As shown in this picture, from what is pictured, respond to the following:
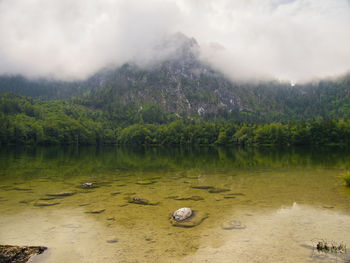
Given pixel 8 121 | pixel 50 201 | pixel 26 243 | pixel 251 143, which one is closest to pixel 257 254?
pixel 26 243

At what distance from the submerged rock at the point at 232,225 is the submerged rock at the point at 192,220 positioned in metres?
1.46

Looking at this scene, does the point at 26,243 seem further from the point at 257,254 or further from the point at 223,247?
the point at 257,254

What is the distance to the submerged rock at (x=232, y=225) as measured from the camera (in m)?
13.7

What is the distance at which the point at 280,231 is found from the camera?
12.9 m

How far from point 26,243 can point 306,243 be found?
13.0 metres

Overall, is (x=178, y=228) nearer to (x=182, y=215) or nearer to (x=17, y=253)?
(x=182, y=215)

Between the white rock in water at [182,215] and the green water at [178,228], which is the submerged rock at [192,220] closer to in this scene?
the white rock in water at [182,215]

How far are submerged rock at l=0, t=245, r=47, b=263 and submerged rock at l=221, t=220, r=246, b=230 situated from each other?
356 inches

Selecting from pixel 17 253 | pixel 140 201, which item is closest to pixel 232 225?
pixel 140 201

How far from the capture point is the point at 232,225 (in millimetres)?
14000

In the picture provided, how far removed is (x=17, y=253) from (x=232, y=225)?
1030cm

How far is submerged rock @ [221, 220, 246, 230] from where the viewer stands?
13.7 m

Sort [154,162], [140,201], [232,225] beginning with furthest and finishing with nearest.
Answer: [154,162] → [140,201] → [232,225]

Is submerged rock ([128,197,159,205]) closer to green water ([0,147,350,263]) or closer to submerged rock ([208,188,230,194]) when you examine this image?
green water ([0,147,350,263])
